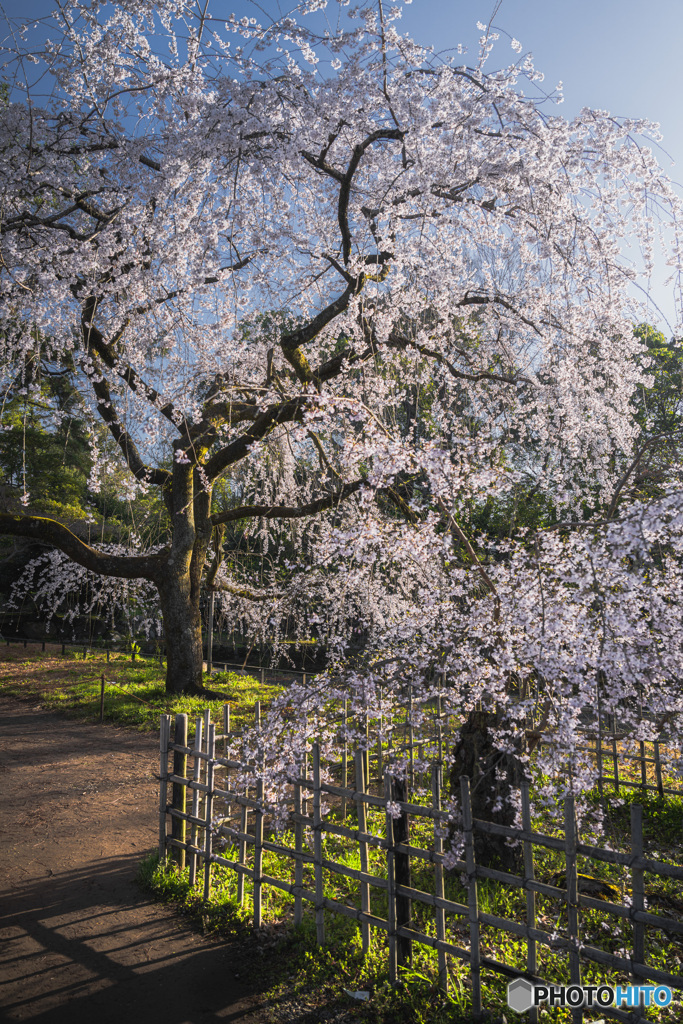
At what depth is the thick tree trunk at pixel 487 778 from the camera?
3.98 metres

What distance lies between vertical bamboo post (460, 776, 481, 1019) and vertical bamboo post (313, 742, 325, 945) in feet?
2.88

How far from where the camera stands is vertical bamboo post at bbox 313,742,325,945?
323 centimetres

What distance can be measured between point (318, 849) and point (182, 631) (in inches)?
264

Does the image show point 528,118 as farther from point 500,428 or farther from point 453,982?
point 453,982

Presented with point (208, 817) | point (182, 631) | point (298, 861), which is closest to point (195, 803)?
point (208, 817)

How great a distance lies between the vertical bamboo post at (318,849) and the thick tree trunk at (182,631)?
6.53 metres

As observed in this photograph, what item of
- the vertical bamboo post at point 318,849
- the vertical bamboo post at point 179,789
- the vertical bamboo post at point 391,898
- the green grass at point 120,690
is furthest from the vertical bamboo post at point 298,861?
the green grass at point 120,690

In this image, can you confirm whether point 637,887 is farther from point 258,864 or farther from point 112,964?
point 112,964

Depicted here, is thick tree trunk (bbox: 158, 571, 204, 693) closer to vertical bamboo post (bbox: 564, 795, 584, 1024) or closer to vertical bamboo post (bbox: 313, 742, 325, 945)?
vertical bamboo post (bbox: 313, 742, 325, 945)

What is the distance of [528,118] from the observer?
4422mm

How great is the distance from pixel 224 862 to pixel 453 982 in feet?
5.12

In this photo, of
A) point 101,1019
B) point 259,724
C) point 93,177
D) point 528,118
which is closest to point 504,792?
point 259,724

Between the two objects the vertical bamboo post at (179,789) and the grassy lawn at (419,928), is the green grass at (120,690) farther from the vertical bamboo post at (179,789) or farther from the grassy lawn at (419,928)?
the grassy lawn at (419,928)

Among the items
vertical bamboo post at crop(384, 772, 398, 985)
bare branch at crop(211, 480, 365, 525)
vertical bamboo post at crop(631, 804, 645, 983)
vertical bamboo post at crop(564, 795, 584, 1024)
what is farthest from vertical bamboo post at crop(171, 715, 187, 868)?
bare branch at crop(211, 480, 365, 525)
